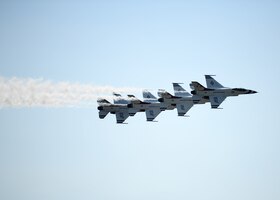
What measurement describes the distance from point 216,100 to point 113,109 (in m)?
19.3

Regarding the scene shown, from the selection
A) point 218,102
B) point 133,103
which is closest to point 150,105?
point 133,103

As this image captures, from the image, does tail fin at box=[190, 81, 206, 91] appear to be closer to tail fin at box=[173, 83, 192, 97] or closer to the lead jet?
the lead jet

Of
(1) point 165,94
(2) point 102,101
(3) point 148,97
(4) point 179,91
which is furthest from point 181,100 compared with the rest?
(2) point 102,101

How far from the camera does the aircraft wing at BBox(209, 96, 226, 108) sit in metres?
149

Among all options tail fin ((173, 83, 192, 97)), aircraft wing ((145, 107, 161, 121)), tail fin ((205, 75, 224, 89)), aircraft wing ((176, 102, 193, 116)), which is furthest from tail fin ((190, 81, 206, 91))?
aircraft wing ((145, 107, 161, 121))

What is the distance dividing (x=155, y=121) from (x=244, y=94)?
16608 mm

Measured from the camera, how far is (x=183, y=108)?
153 m

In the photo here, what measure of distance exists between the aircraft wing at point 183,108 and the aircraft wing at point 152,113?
4.26 meters

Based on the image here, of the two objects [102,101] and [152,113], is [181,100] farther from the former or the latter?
[102,101]

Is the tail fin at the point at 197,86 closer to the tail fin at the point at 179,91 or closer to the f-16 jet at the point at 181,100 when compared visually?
the f-16 jet at the point at 181,100

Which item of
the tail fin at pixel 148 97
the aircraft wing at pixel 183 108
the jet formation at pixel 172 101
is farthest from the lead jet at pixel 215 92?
the tail fin at pixel 148 97

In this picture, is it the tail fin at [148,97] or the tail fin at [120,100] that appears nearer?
the tail fin at [120,100]

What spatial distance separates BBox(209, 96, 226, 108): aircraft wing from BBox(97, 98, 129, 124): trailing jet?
16.4 metres

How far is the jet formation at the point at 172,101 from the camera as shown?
14989cm
